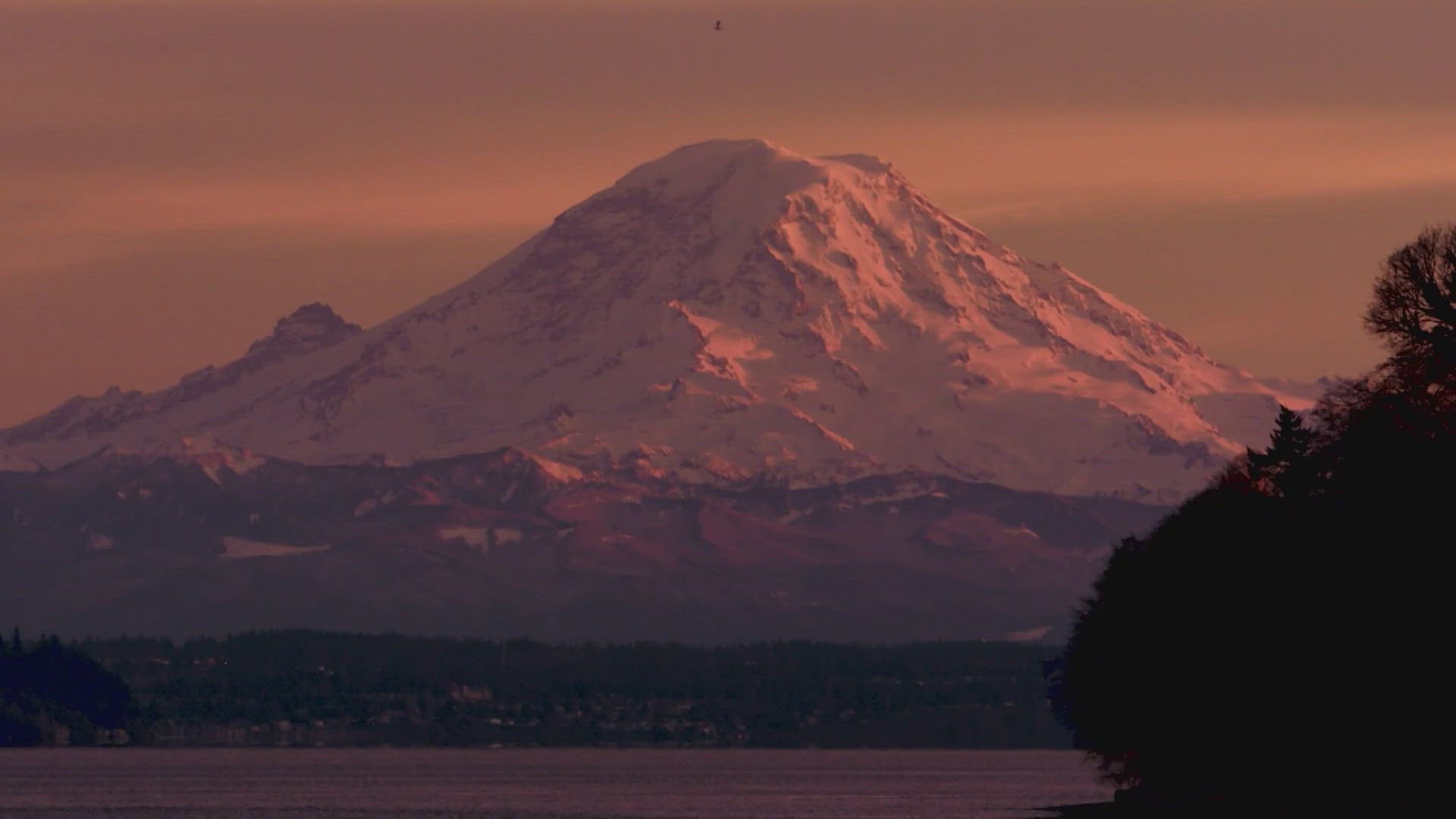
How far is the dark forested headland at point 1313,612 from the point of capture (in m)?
99.7

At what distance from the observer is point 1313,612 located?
4395 inches

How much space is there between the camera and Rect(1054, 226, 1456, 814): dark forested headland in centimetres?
9969

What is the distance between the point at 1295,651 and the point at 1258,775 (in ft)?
45.6

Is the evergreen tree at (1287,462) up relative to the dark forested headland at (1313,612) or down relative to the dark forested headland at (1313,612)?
up

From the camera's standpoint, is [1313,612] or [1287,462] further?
[1287,462]

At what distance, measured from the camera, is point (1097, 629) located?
512ft

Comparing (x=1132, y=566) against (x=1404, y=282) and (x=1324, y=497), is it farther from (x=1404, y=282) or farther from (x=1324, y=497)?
(x=1404, y=282)

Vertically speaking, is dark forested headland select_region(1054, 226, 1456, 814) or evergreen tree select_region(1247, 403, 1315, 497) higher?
evergreen tree select_region(1247, 403, 1315, 497)

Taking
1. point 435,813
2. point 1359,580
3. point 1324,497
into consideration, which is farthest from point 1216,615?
point 435,813

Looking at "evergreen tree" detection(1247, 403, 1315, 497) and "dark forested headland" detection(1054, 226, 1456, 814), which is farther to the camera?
"evergreen tree" detection(1247, 403, 1315, 497)

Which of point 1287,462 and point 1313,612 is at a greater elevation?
point 1287,462

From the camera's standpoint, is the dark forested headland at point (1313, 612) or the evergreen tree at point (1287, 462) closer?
the dark forested headland at point (1313, 612)

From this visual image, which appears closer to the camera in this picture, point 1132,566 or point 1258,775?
point 1258,775

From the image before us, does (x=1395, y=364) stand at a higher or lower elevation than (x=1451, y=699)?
higher
